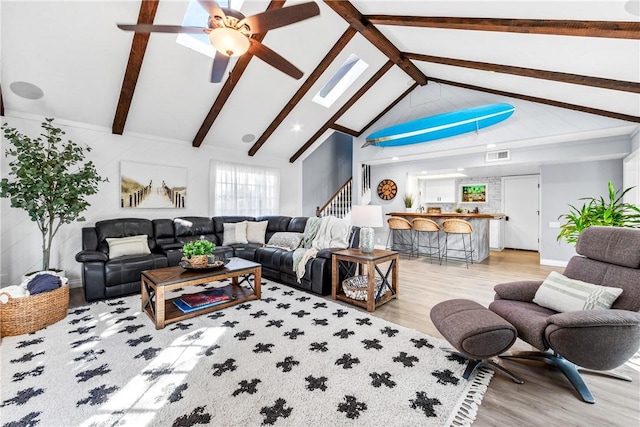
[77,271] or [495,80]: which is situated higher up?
[495,80]

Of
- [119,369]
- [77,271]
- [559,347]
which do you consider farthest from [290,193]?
[559,347]

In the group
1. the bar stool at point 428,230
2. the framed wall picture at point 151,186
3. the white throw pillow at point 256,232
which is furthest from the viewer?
the bar stool at point 428,230

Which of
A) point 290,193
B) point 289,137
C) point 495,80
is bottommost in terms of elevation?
point 290,193

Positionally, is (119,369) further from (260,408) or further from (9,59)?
(9,59)

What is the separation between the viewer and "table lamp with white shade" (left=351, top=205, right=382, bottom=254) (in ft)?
10.7

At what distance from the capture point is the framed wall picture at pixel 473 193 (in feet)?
24.8

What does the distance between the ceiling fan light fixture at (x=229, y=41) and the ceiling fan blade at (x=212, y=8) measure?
0.10 meters

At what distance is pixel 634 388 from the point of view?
1.75 m

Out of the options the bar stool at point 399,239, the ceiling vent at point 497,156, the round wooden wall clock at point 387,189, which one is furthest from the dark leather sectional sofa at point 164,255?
the ceiling vent at point 497,156

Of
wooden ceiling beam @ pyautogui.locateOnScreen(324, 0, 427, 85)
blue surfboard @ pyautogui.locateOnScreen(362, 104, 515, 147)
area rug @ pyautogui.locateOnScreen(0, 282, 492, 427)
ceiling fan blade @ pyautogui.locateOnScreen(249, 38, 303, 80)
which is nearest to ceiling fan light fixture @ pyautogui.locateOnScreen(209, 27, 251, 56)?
ceiling fan blade @ pyautogui.locateOnScreen(249, 38, 303, 80)

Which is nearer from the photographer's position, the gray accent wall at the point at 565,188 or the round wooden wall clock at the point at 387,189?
the gray accent wall at the point at 565,188

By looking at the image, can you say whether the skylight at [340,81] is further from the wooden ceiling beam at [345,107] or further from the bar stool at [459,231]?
the bar stool at [459,231]

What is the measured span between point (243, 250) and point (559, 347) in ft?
13.3

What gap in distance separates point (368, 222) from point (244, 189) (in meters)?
3.78
